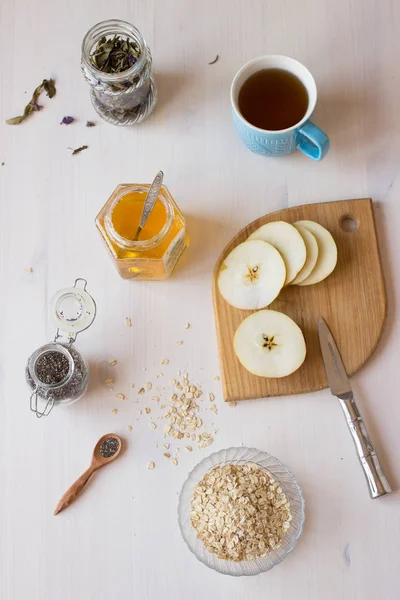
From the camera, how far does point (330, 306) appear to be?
4.25ft

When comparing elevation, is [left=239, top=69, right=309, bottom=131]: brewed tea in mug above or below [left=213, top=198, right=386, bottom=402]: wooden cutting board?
above

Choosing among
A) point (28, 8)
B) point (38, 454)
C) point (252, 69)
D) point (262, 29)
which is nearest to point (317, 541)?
point (38, 454)

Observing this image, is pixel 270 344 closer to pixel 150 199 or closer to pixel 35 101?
pixel 150 199

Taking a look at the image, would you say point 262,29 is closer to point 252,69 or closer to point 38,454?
point 252,69

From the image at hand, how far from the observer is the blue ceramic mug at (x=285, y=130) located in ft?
4.00

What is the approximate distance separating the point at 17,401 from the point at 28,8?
2.56 ft

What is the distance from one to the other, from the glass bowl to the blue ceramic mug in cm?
55

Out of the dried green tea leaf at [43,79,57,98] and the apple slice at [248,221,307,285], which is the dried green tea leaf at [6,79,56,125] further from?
the apple slice at [248,221,307,285]

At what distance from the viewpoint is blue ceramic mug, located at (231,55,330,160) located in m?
1.22

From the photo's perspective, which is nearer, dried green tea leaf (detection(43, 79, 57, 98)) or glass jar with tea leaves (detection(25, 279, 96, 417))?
glass jar with tea leaves (detection(25, 279, 96, 417))

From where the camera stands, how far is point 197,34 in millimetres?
1384

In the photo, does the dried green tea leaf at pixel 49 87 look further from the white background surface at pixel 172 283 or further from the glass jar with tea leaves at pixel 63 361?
the glass jar with tea leaves at pixel 63 361

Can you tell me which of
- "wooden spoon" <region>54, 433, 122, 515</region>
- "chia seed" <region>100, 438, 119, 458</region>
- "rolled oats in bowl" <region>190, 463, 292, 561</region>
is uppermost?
"chia seed" <region>100, 438, 119, 458</region>

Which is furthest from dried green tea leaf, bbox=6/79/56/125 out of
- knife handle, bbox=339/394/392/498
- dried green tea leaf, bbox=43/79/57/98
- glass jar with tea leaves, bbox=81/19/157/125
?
knife handle, bbox=339/394/392/498
